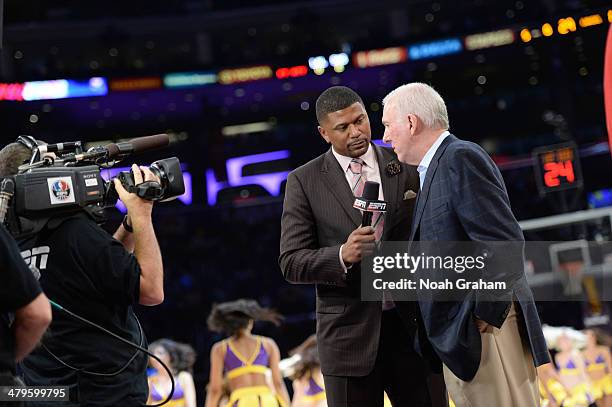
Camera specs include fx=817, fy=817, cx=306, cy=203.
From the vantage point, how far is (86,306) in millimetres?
2811

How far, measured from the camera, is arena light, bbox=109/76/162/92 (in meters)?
18.5

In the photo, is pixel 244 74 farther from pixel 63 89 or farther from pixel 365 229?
pixel 365 229

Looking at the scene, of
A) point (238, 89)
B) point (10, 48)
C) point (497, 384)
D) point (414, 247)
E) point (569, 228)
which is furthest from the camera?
point (10, 48)

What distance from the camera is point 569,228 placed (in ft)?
45.1

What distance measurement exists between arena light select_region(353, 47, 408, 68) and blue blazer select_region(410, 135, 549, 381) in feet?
52.2

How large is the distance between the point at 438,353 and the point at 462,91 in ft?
60.6

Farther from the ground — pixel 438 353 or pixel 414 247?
pixel 414 247

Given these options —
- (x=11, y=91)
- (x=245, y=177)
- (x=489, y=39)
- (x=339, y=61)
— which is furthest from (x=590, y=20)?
(x=11, y=91)

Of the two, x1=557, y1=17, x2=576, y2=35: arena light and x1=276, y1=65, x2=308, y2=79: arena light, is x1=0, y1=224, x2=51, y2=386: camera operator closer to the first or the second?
x1=557, y1=17, x2=576, y2=35: arena light

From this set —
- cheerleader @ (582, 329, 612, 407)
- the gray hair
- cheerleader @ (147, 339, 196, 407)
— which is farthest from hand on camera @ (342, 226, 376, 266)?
cheerleader @ (582, 329, 612, 407)

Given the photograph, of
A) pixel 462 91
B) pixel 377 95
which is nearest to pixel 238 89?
pixel 377 95

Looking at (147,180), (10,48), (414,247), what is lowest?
(414,247)

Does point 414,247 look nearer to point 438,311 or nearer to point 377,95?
point 438,311

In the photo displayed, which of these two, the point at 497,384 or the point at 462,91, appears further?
the point at 462,91
